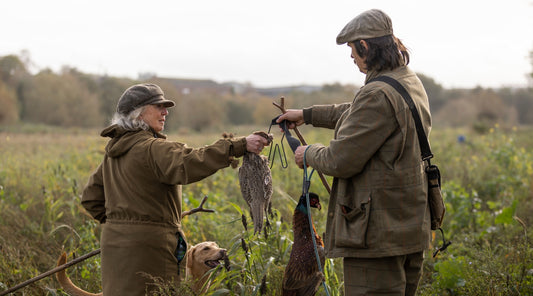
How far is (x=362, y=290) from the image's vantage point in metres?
2.59

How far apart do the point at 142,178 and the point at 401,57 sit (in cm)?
179

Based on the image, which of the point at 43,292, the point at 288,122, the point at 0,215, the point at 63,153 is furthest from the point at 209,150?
the point at 63,153

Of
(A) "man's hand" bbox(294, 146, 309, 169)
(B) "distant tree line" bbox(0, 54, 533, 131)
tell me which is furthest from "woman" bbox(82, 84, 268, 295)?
(B) "distant tree line" bbox(0, 54, 533, 131)

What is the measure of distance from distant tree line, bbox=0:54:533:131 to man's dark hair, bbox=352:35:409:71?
26919 millimetres

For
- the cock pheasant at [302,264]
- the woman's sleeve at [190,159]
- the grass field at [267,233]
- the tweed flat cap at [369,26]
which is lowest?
the grass field at [267,233]

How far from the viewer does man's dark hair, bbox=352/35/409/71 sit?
259 cm

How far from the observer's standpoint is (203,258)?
11.4ft

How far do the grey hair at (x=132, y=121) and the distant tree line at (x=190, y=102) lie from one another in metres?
26.2

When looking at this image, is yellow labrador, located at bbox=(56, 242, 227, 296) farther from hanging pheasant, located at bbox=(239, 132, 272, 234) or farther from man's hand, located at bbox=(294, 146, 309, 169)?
man's hand, located at bbox=(294, 146, 309, 169)

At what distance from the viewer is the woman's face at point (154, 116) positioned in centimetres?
317

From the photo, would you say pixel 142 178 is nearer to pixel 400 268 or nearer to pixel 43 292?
pixel 400 268

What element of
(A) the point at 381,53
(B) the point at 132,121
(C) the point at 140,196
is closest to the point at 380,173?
(A) the point at 381,53

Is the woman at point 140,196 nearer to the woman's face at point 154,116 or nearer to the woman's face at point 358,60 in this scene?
the woman's face at point 154,116

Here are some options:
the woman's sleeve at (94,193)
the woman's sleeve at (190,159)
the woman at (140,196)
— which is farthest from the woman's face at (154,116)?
the woman's sleeve at (94,193)
